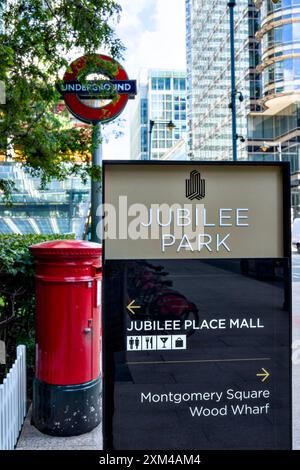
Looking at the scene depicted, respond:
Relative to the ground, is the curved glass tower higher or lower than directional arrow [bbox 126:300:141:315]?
higher

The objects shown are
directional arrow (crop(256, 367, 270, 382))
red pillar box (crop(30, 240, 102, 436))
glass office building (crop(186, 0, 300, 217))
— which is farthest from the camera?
glass office building (crop(186, 0, 300, 217))

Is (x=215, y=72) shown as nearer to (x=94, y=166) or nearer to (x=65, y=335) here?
(x=94, y=166)

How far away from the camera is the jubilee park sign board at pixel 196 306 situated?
2.47 metres

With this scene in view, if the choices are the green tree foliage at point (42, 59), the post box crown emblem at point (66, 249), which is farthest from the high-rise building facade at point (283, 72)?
the post box crown emblem at point (66, 249)

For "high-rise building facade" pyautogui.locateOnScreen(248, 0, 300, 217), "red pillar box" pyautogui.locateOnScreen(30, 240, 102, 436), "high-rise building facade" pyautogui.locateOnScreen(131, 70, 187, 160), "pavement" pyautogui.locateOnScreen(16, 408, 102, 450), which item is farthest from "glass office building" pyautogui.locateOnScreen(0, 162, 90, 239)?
"high-rise building facade" pyautogui.locateOnScreen(131, 70, 187, 160)

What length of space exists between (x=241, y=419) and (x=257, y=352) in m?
0.36

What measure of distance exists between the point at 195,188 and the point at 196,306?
0.60 metres

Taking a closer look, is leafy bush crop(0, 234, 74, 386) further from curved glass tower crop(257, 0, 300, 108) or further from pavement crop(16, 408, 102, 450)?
curved glass tower crop(257, 0, 300, 108)

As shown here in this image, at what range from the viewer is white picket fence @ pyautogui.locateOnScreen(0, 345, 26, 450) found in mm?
3535

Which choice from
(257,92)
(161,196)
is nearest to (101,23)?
(161,196)

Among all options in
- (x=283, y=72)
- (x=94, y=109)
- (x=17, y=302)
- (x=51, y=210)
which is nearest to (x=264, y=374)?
(x=17, y=302)

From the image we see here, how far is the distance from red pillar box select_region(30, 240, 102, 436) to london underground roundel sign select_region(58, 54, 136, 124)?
8.94 ft

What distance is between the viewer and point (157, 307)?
8.17 ft

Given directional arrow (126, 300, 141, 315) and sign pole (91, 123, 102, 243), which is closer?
directional arrow (126, 300, 141, 315)
